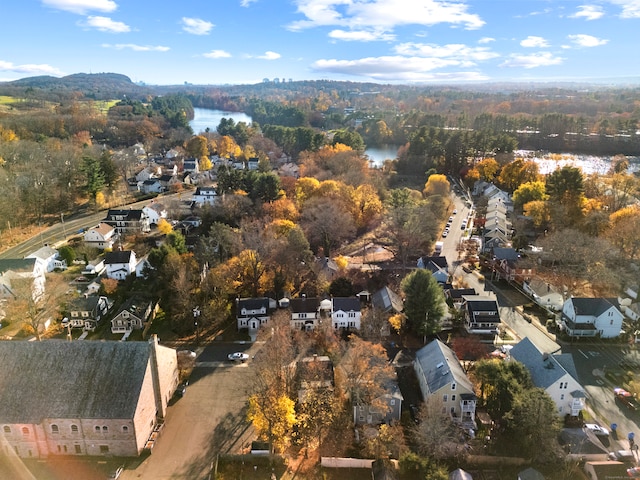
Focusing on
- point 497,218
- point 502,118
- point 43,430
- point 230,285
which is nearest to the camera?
point 43,430

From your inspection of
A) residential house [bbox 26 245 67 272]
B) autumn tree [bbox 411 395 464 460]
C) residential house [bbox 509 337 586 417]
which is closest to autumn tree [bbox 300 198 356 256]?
residential house [bbox 509 337 586 417]

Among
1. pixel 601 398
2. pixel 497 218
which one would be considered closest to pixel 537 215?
pixel 497 218

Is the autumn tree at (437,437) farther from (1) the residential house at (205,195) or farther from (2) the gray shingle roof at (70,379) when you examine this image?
(1) the residential house at (205,195)

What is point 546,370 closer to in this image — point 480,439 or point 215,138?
point 480,439

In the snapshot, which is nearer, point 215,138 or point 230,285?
Result: point 230,285

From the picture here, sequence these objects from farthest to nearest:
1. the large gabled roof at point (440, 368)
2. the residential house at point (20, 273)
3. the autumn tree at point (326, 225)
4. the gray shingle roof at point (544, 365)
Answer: the autumn tree at point (326, 225)
the residential house at point (20, 273)
the gray shingle roof at point (544, 365)
the large gabled roof at point (440, 368)

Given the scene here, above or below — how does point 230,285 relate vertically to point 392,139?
below

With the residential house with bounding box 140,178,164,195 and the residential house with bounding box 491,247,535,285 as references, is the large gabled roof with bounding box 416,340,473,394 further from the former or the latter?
the residential house with bounding box 140,178,164,195

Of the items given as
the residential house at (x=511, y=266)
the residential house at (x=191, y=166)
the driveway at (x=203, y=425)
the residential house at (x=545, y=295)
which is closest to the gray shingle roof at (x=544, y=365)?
the residential house at (x=545, y=295)
